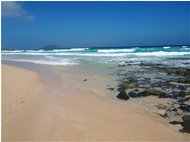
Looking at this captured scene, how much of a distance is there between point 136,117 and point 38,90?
376 centimetres

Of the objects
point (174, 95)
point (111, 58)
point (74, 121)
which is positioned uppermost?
point (74, 121)

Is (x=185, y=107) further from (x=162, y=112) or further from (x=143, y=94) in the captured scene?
(x=143, y=94)

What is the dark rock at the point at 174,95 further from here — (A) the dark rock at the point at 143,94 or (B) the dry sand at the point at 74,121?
(B) the dry sand at the point at 74,121

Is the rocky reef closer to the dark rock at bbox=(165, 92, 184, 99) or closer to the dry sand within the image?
the dark rock at bbox=(165, 92, 184, 99)

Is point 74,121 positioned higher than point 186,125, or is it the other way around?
point 74,121

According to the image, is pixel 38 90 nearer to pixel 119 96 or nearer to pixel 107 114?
pixel 119 96

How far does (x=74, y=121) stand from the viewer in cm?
532

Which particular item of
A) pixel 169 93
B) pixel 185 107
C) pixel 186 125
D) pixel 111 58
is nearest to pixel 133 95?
pixel 169 93

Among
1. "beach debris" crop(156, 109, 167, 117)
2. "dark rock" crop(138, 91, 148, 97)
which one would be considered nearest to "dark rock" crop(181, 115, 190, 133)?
"beach debris" crop(156, 109, 167, 117)

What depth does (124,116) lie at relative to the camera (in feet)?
19.2

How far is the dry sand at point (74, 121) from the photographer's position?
4590 mm

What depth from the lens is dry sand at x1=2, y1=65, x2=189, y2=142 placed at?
15.1 ft

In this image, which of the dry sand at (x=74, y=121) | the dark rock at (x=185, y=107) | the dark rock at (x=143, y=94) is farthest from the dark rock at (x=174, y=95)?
the dry sand at (x=74, y=121)

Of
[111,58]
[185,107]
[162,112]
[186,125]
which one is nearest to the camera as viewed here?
[186,125]
